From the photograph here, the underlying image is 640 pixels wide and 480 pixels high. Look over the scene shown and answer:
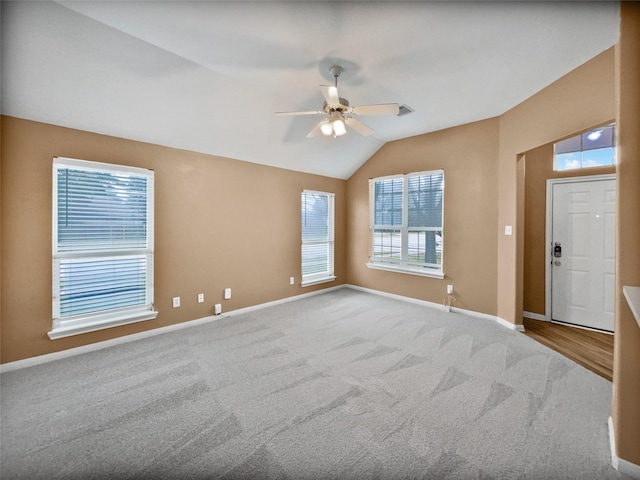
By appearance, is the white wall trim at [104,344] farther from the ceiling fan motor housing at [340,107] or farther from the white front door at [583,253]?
the white front door at [583,253]

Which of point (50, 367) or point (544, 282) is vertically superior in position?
point (544, 282)

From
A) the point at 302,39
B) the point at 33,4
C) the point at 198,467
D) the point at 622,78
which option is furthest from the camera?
the point at 302,39

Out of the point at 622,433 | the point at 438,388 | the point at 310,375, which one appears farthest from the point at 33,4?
the point at 622,433

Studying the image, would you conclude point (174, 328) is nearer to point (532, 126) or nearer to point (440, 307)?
point (440, 307)

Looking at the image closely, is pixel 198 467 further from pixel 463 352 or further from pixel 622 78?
pixel 622 78

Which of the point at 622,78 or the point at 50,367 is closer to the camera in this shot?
the point at 622,78

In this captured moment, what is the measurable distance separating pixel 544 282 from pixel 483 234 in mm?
1167

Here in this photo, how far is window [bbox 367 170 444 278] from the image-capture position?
464cm

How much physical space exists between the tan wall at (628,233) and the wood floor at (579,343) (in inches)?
47.1

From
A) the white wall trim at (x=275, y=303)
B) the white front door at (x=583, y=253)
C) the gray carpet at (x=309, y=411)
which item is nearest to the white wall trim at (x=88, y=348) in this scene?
the gray carpet at (x=309, y=411)

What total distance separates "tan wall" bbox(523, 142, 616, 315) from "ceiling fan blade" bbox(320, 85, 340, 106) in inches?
135

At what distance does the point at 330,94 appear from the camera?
2379mm

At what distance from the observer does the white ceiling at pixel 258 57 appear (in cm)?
196

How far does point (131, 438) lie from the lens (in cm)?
178
